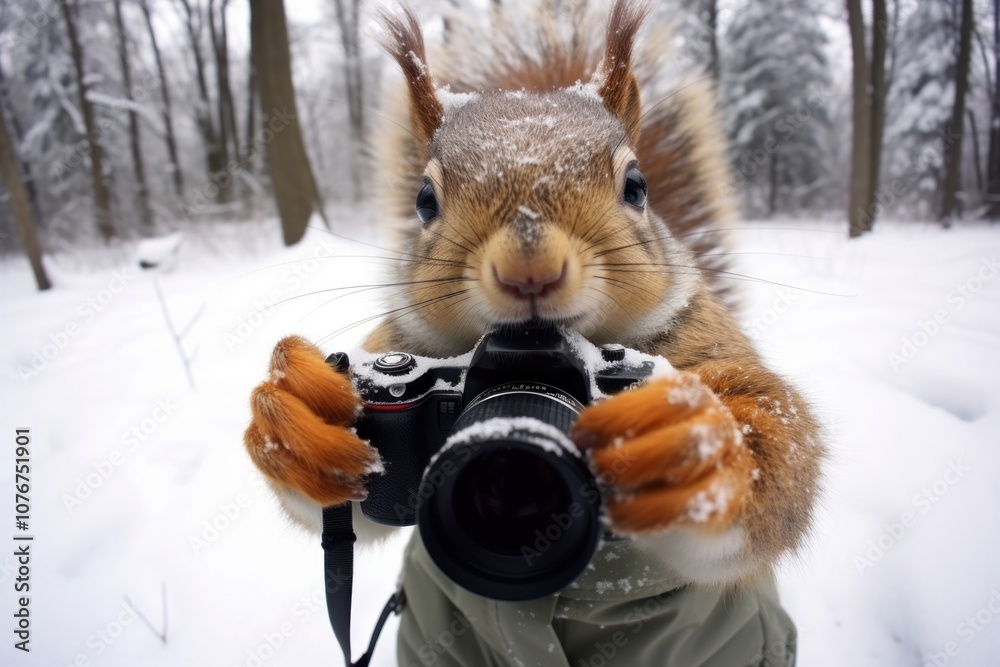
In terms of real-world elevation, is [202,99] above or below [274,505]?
above

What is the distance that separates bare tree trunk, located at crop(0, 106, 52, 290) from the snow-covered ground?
139cm

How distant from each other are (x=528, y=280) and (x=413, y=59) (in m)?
0.46

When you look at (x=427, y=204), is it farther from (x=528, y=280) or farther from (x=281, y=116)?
(x=281, y=116)

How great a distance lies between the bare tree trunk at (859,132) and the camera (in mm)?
3721

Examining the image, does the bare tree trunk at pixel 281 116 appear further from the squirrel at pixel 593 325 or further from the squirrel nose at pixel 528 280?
the squirrel nose at pixel 528 280

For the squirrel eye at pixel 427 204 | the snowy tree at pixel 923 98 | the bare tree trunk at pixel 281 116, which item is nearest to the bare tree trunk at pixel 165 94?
the bare tree trunk at pixel 281 116

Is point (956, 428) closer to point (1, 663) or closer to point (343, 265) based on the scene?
point (1, 663)

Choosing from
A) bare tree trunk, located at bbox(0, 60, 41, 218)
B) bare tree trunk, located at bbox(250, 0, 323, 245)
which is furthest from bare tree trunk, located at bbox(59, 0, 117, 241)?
bare tree trunk, located at bbox(250, 0, 323, 245)

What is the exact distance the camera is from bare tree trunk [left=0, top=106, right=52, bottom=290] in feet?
9.61

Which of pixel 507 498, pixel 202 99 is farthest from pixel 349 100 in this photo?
pixel 507 498

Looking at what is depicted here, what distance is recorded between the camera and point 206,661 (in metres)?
0.95

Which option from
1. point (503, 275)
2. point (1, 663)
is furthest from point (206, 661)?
point (503, 275)

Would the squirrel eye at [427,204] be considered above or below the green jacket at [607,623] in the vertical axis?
above

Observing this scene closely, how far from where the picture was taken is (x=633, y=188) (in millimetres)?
688
